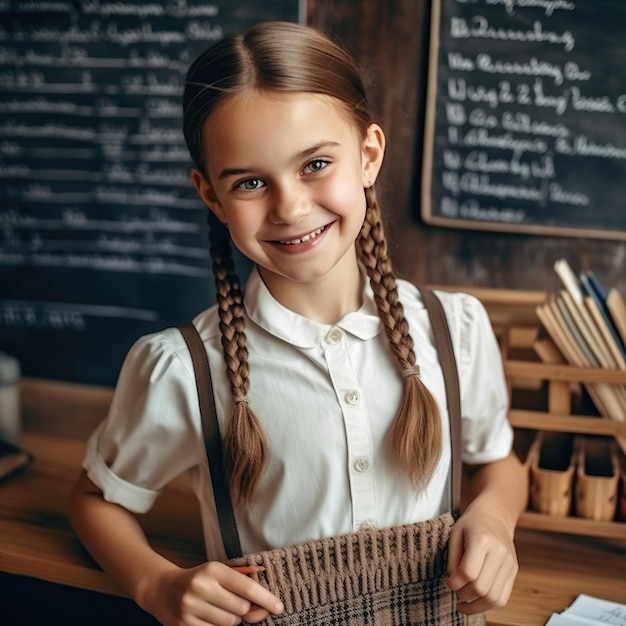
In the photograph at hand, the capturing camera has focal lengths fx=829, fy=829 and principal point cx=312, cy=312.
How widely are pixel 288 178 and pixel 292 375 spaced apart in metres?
0.27


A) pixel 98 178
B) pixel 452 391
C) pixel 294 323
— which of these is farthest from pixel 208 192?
pixel 98 178

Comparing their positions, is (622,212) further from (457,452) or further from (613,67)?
(457,452)

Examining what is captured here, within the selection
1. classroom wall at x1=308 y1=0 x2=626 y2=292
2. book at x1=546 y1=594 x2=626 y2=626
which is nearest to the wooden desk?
book at x1=546 y1=594 x2=626 y2=626

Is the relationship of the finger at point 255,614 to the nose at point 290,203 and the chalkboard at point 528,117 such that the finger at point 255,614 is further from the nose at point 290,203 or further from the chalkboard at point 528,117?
the chalkboard at point 528,117

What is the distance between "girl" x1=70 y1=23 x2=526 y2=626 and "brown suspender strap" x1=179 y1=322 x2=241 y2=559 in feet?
0.04

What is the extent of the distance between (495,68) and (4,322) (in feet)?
3.95

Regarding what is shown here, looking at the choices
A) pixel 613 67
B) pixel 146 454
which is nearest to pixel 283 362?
pixel 146 454

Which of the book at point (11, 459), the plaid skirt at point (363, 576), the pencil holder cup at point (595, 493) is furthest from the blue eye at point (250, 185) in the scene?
the book at point (11, 459)

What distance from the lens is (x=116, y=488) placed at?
115 centimetres

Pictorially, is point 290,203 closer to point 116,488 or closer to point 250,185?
point 250,185

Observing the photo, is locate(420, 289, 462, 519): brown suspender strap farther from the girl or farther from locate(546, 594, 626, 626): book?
locate(546, 594, 626, 626): book

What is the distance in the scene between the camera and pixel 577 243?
1.52 meters

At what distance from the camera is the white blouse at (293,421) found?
3.55ft

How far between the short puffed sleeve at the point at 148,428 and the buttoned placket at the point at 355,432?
19cm
